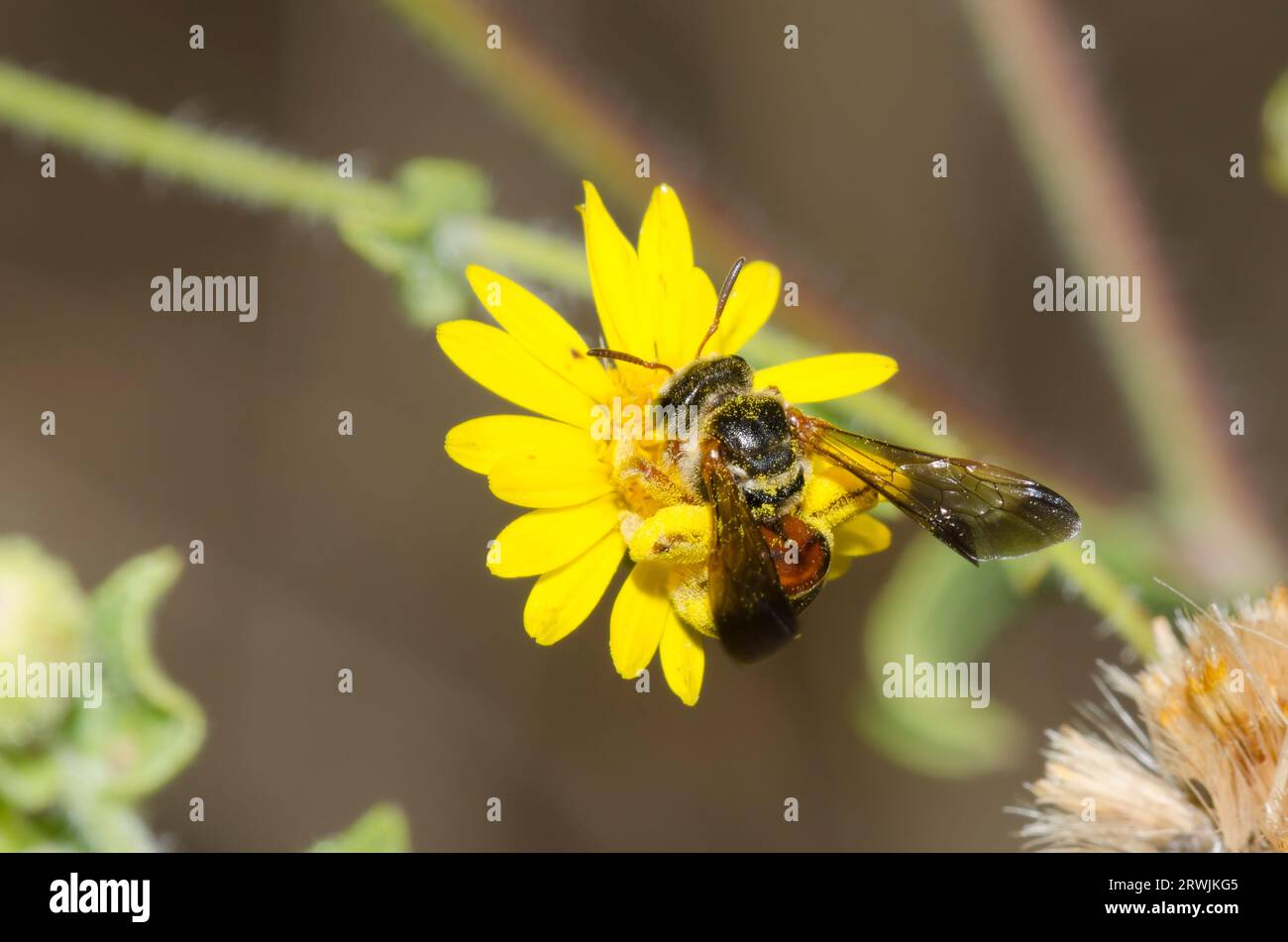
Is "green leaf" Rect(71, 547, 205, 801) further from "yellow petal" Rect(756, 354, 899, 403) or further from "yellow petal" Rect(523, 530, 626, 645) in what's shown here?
"yellow petal" Rect(756, 354, 899, 403)

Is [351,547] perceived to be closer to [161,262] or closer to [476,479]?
[476,479]

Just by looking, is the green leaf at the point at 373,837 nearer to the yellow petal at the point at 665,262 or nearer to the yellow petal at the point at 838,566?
the yellow petal at the point at 838,566

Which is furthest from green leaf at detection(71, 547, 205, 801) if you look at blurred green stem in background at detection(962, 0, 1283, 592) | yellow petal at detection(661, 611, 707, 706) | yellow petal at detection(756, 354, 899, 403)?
blurred green stem in background at detection(962, 0, 1283, 592)

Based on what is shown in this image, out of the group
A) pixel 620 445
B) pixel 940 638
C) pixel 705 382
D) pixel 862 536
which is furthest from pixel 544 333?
pixel 940 638

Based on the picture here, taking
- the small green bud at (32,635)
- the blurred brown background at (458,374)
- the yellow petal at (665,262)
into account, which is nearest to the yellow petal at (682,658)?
the yellow petal at (665,262)

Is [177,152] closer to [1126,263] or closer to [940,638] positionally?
[940,638]
